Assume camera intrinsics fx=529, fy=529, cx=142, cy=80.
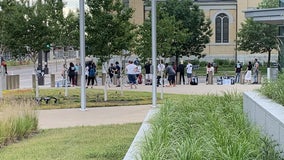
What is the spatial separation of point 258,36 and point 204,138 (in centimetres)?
4766

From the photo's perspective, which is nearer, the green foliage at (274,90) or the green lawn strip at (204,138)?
the green lawn strip at (204,138)

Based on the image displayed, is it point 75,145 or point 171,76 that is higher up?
point 171,76

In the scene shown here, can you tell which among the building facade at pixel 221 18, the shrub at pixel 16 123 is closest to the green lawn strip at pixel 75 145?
the shrub at pixel 16 123

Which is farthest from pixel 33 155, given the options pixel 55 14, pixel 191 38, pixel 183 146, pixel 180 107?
pixel 191 38

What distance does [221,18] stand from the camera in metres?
64.4

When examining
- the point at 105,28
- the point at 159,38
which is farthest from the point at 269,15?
the point at 105,28

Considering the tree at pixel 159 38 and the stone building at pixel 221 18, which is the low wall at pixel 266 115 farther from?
the stone building at pixel 221 18

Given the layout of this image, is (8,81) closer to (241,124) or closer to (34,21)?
(34,21)

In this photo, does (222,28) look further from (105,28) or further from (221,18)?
(105,28)

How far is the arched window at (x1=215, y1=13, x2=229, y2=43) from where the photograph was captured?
2534 inches

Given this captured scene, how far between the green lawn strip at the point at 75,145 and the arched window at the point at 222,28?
53.2 m

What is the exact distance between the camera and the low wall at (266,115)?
6336 millimetres

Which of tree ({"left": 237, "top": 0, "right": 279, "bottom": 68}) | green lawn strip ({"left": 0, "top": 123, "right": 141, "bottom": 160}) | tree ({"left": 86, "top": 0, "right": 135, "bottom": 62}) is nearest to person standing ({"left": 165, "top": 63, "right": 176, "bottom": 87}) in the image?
tree ({"left": 86, "top": 0, "right": 135, "bottom": 62})

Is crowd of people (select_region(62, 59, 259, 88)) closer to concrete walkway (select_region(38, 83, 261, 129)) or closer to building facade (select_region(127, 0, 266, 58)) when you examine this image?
concrete walkway (select_region(38, 83, 261, 129))
